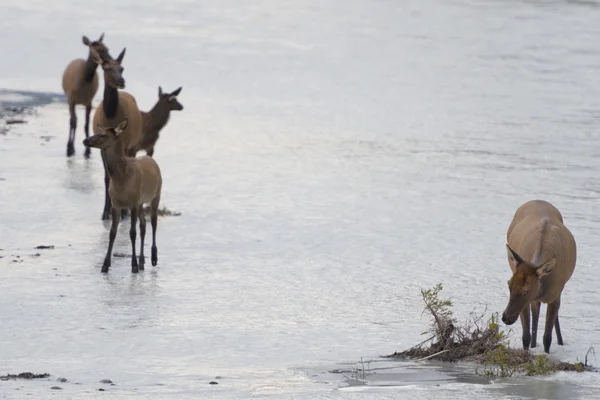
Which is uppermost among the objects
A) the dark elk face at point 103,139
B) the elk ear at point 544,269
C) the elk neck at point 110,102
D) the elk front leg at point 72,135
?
the elk neck at point 110,102

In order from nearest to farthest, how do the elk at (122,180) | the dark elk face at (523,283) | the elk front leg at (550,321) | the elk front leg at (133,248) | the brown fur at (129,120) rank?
the dark elk face at (523,283) < the elk front leg at (550,321) < the elk front leg at (133,248) < the elk at (122,180) < the brown fur at (129,120)

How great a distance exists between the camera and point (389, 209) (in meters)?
14.2

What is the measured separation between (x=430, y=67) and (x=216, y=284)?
1351cm

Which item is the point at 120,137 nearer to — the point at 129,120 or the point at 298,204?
the point at 129,120

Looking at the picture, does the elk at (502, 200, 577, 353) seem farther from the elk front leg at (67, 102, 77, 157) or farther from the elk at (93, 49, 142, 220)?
the elk front leg at (67, 102, 77, 157)

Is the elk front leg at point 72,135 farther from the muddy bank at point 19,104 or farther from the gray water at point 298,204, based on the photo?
the muddy bank at point 19,104

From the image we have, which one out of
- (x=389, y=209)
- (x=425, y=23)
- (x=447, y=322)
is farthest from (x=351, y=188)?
(x=425, y=23)

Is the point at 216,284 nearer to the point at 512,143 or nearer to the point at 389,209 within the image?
the point at 389,209

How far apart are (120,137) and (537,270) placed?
5.04m

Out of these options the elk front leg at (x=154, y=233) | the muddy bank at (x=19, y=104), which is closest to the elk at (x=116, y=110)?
the elk front leg at (x=154, y=233)

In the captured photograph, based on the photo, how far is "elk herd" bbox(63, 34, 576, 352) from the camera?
9336mm

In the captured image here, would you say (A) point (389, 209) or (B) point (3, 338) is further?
(A) point (389, 209)

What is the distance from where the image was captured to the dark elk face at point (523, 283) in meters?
9.16

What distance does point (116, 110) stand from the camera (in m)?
14.3
